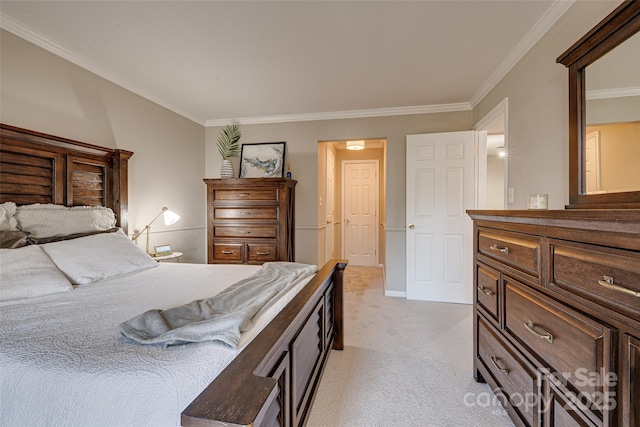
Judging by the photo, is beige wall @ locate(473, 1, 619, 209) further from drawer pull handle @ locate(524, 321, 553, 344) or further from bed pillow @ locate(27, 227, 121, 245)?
bed pillow @ locate(27, 227, 121, 245)

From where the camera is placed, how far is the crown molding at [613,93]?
1.15m

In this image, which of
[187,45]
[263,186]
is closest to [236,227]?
[263,186]

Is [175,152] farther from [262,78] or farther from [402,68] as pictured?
[402,68]

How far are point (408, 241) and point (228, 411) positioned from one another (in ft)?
10.8

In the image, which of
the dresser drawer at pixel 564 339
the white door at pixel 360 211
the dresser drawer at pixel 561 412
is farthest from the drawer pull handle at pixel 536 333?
the white door at pixel 360 211

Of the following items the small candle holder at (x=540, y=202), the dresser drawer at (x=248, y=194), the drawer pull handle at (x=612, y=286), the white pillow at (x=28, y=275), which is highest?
the dresser drawer at (x=248, y=194)

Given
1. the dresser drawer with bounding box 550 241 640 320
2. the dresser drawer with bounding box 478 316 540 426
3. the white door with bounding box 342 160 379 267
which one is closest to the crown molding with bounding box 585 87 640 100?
the dresser drawer with bounding box 550 241 640 320

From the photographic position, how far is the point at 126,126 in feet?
9.29

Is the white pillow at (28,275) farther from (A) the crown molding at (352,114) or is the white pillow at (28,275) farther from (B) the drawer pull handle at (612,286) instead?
(A) the crown molding at (352,114)

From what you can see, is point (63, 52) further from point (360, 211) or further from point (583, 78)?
point (360, 211)

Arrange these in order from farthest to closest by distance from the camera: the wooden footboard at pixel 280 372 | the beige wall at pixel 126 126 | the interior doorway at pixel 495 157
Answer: the interior doorway at pixel 495 157
the beige wall at pixel 126 126
the wooden footboard at pixel 280 372

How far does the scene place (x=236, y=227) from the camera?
3.59 meters

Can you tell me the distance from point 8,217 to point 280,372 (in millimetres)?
2131

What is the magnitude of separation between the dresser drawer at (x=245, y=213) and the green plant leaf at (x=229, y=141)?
815 millimetres
